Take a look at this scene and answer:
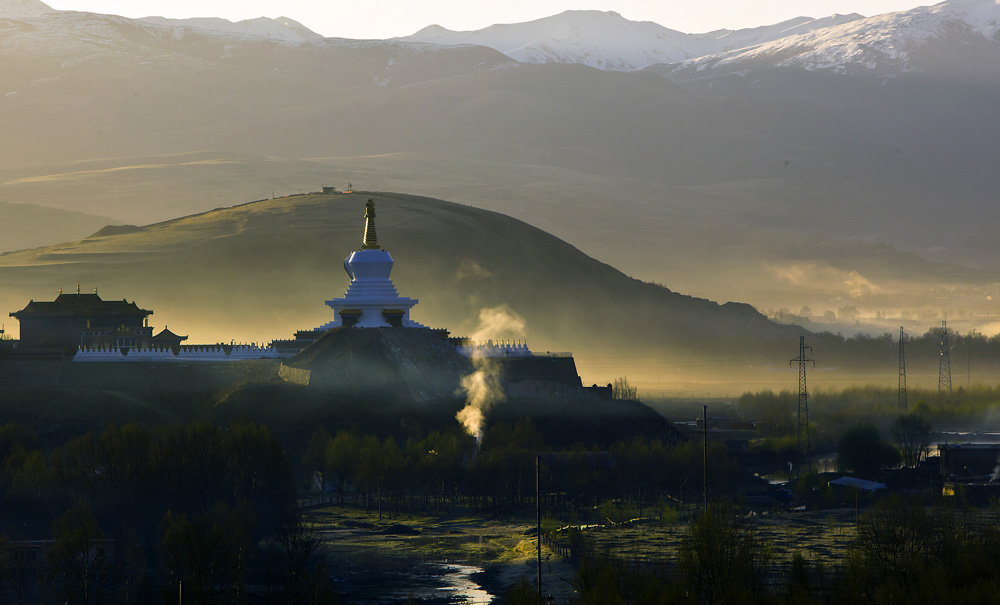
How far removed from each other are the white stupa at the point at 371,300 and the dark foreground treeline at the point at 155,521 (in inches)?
1617

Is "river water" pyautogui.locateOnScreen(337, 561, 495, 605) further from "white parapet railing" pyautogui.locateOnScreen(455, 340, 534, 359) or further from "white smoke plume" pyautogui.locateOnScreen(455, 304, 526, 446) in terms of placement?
"white parapet railing" pyautogui.locateOnScreen(455, 340, 534, 359)

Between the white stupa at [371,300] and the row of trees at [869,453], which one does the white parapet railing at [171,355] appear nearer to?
the white stupa at [371,300]

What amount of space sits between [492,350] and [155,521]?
63048 millimetres

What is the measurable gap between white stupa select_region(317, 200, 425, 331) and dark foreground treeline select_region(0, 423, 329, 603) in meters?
41.1

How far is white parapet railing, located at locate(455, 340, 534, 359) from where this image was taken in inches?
5842

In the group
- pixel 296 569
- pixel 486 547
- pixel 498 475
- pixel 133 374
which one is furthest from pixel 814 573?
pixel 133 374

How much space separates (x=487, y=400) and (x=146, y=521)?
5040 cm

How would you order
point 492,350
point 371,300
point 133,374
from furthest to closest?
point 492,350, point 371,300, point 133,374

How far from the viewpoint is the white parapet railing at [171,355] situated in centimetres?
14400

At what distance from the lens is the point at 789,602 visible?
66.9m

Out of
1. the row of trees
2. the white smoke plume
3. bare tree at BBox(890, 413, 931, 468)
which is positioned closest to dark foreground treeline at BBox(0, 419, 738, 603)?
the white smoke plume

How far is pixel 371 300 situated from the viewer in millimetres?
146000

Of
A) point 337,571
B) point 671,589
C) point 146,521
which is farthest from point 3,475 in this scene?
point 671,589

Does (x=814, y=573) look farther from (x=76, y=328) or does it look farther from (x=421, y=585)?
(x=76, y=328)
